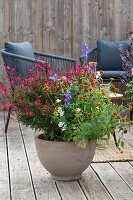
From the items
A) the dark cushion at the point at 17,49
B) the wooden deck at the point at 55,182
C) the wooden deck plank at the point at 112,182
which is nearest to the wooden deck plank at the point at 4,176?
the wooden deck at the point at 55,182

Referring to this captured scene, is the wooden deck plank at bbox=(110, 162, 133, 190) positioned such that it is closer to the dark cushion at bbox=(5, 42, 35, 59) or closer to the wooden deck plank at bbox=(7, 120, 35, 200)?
the wooden deck plank at bbox=(7, 120, 35, 200)

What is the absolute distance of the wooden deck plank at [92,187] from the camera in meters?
2.06

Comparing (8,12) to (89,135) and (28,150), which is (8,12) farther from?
(89,135)

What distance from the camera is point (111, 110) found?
2229mm

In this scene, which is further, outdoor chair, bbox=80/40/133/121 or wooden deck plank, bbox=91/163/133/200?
outdoor chair, bbox=80/40/133/121

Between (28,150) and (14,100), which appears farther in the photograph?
(28,150)

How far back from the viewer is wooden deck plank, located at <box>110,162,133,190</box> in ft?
7.55

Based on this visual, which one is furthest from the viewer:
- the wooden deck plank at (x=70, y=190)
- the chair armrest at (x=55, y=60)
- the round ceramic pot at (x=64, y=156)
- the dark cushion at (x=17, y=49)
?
the chair armrest at (x=55, y=60)

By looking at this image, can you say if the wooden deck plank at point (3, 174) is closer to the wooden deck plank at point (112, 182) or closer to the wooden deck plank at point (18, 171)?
the wooden deck plank at point (18, 171)

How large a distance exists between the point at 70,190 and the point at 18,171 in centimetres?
49

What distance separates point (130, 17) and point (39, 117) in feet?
12.1

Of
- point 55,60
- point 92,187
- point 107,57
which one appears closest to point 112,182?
point 92,187

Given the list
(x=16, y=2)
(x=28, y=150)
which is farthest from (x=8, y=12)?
(x=28, y=150)

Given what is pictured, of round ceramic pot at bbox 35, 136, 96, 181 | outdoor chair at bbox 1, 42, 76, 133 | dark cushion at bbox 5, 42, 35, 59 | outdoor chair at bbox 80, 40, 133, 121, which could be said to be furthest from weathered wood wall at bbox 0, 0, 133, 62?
round ceramic pot at bbox 35, 136, 96, 181
